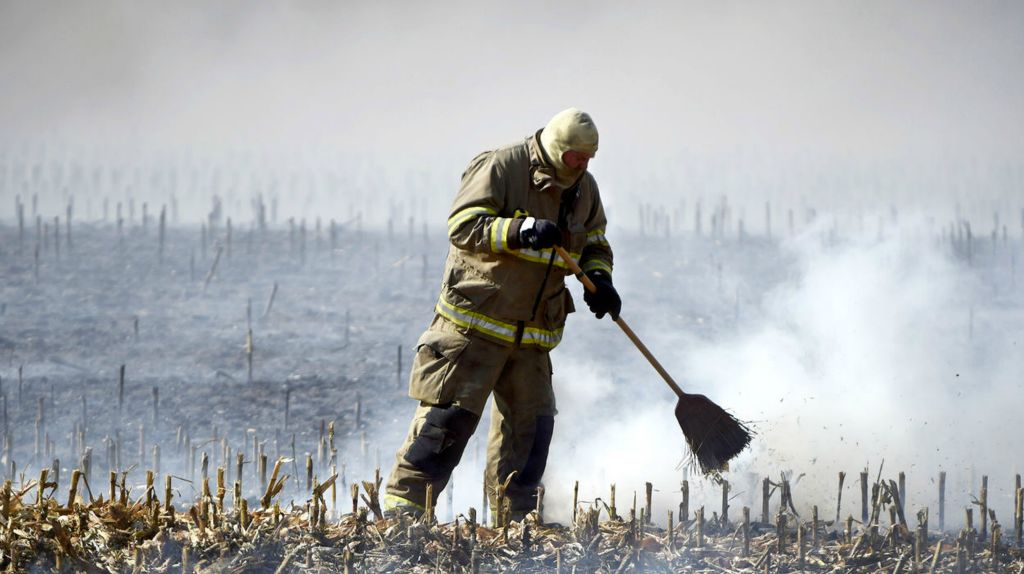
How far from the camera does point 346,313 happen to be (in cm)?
1811

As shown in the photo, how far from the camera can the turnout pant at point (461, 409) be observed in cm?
631

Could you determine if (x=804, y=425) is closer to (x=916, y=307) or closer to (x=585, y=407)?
(x=585, y=407)

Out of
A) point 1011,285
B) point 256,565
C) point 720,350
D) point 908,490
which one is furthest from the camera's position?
point 1011,285

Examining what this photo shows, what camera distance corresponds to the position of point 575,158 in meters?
6.27

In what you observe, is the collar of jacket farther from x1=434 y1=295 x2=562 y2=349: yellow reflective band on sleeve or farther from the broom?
the broom

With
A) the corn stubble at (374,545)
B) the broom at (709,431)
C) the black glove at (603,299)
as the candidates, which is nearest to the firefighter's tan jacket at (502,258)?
the black glove at (603,299)

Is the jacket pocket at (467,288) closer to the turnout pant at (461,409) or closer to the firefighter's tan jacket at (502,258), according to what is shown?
the firefighter's tan jacket at (502,258)

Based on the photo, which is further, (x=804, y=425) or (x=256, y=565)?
(x=804, y=425)

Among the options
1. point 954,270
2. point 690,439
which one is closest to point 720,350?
point 954,270

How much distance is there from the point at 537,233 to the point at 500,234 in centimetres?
19

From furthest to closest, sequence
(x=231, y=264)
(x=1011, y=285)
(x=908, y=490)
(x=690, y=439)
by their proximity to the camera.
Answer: (x=231, y=264) < (x=1011, y=285) < (x=908, y=490) < (x=690, y=439)

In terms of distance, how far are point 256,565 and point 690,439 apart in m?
2.55

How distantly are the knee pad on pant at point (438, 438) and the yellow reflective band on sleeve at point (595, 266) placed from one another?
3.42ft

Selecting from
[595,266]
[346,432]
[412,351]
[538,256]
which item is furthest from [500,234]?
[412,351]
